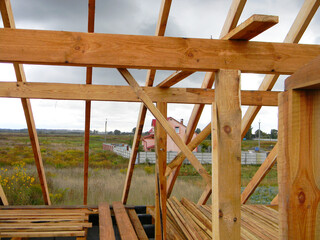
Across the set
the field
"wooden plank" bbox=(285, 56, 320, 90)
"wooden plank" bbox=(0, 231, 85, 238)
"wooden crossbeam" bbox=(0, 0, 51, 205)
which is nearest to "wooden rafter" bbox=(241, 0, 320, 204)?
"wooden plank" bbox=(0, 231, 85, 238)

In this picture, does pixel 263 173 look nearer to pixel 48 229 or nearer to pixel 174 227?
pixel 174 227

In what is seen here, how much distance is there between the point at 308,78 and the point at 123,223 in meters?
4.08

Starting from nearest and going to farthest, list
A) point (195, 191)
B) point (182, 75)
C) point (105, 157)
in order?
point (182, 75) < point (195, 191) < point (105, 157)

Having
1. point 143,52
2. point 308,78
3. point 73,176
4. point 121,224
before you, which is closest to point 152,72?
point 143,52

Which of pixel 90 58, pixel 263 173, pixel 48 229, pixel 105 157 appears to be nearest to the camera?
pixel 90 58

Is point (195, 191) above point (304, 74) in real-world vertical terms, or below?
below

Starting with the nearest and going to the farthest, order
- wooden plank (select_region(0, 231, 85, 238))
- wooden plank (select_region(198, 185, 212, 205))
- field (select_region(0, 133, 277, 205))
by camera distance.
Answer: wooden plank (select_region(0, 231, 85, 238)), wooden plank (select_region(198, 185, 212, 205)), field (select_region(0, 133, 277, 205))

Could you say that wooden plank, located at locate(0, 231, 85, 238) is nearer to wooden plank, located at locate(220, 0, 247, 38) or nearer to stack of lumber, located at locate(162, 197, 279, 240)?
stack of lumber, located at locate(162, 197, 279, 240)

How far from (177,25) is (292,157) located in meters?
3.66

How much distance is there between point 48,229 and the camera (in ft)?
13.8

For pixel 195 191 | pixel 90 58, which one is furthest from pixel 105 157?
pixel 90 58

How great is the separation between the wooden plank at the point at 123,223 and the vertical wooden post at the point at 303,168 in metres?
3.21

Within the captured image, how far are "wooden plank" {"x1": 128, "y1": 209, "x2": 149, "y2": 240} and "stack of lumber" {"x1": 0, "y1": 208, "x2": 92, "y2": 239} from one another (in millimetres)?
650

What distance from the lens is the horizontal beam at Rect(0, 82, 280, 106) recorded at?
156 inches
